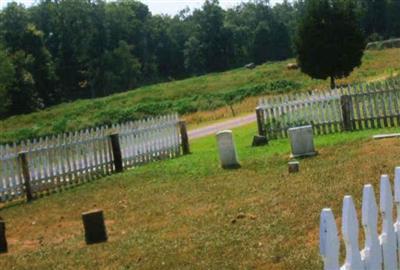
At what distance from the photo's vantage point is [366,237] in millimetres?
4582

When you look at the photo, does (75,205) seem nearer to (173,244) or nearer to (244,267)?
(173,244)

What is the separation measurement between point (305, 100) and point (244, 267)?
14.5m

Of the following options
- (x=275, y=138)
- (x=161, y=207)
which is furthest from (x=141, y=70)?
(x=161, y=207)

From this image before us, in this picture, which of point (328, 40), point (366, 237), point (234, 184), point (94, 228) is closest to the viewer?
point (366, 237)

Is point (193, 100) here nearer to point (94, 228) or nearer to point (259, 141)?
point (259, 141)

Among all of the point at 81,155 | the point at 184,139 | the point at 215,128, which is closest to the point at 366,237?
the point at 81,155

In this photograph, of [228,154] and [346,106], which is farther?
[346,106]

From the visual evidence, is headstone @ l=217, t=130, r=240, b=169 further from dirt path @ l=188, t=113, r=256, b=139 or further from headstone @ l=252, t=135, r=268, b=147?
dirt path @ l=188, t=113, r=256, b=139

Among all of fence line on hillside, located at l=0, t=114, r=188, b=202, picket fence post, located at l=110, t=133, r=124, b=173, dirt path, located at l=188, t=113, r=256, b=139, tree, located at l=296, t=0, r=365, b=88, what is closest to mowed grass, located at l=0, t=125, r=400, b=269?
fence line on hillside, located at l=0, t=114, r=188, b=202

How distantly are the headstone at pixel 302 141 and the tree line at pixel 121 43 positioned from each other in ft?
226

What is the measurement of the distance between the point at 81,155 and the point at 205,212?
26.4 feet

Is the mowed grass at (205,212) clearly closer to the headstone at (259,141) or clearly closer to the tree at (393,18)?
the headstone at (259,141)

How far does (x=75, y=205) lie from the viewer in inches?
569

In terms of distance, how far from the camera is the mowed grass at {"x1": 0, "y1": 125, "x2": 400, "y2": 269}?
8.15 meters
